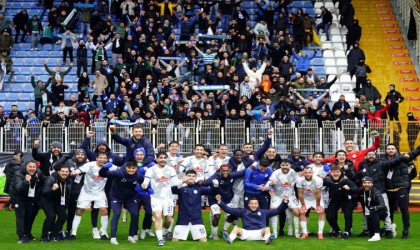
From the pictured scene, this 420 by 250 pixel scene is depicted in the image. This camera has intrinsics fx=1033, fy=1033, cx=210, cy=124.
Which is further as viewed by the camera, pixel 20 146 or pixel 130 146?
pixel 20 146

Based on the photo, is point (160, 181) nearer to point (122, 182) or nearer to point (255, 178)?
point (122, 182)

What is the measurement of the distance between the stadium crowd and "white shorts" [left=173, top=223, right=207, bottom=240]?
0.07 ft

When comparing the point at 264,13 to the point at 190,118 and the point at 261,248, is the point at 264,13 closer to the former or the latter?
the point at 190,118

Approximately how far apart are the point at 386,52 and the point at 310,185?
1865 centimetres

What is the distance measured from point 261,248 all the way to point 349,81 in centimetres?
1779

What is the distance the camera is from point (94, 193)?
76.9 ft

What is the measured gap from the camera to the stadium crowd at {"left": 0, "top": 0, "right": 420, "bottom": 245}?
23078 mm

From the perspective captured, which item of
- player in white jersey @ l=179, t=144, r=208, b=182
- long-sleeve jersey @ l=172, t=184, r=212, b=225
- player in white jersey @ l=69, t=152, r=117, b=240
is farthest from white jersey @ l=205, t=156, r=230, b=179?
player in white jersey @ l=69, t=152, r=117, b=240

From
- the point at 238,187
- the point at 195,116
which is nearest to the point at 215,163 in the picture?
the point at 238,187

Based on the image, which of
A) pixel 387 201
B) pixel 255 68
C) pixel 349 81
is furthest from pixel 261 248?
pixel 349 81

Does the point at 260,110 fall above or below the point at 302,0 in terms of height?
below

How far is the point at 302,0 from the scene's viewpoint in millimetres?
43000

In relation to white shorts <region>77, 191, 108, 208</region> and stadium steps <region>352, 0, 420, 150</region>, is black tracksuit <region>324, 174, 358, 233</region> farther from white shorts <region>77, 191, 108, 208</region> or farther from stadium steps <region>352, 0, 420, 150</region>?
stadium steps <region>352, 0, 420, 150</region>

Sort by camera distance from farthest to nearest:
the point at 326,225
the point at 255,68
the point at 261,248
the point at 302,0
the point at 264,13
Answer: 1. the point at 302,0
2. the point at 264,13
3. the point at 255,68
4. the point at 326,225
5. the point at 261,248
